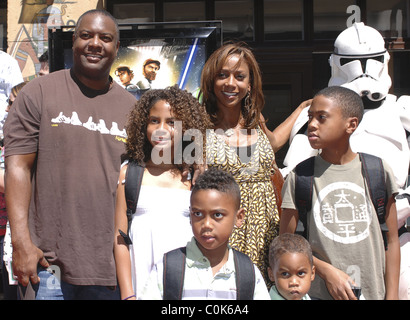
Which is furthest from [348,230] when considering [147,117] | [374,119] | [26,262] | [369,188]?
[26,262]

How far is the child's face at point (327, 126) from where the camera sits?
2936mm

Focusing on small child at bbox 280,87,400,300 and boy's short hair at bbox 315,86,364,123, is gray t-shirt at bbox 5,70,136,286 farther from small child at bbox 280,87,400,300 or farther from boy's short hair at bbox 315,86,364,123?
boy's short hair at bbox 315,86,364,123

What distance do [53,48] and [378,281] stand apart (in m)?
2.80

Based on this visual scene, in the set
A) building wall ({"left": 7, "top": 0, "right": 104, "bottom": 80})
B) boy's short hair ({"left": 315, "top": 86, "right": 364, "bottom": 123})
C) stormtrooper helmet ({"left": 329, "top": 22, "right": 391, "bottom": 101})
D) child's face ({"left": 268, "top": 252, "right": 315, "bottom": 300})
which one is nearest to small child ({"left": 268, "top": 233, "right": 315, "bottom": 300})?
child's face ({"left": 268, "top": 252, "right": 315, "bottom": 300})

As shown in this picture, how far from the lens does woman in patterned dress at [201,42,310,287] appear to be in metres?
3.01

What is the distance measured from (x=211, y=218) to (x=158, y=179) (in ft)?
1.38

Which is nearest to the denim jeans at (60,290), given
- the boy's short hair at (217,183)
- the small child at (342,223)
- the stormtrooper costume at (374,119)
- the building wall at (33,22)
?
the boy's short hair at (217,183)

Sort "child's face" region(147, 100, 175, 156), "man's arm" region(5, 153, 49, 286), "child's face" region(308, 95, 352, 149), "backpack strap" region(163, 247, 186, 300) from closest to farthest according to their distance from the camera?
"backpack strap" region(163, 247, 186, 300) → "man's arm" region(5, 153, 49, 286) → "child's face" region(147, 100, 175, 156) → "child's face" region(308, 95, 352, 149)

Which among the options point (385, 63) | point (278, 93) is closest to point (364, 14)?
point (278, 93)

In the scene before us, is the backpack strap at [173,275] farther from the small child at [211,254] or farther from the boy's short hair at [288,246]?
the boy's short hair at [288,246]

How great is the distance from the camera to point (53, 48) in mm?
4195

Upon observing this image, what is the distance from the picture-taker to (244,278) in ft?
7.93

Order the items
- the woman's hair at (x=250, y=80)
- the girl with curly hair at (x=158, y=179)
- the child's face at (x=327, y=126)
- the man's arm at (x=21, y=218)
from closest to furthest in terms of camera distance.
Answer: the man's arm at (x=21, y=218) < the girl with curly hair at (x=158, y=179) < the child's face at (x=327, y=126) < the woman's hair at (x=250, y=80)

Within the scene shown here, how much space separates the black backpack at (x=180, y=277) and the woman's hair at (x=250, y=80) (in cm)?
103
